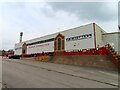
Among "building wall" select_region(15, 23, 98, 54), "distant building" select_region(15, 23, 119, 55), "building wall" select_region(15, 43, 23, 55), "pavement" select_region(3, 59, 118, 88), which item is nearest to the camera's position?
"pavement" select_region(3, 59, 118, 88)

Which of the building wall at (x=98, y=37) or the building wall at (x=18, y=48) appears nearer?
the building wall at (x=98, y=37)

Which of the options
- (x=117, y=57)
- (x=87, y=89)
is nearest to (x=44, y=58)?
(x=117, y=57)

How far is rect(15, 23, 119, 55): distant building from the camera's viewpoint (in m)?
→ 29.7

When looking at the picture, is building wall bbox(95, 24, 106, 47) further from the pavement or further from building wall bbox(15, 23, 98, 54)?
the pavement

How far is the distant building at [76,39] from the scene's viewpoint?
2969cm

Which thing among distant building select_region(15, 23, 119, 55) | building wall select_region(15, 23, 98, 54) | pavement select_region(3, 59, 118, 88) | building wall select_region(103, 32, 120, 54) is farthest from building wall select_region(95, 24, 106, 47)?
pavement select_region(3, 59, 118, 88)

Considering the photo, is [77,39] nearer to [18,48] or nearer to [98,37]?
[98,37]

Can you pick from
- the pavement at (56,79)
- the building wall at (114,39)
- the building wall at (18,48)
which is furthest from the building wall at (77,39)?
the building wall at (18,48)

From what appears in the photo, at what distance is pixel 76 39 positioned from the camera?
1284 inches

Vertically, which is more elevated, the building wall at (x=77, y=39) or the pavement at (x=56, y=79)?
the building wall at (x=77, y=39)

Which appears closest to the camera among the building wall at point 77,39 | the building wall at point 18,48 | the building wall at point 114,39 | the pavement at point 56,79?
the pavement at point 56,79

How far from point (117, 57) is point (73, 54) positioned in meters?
7.88

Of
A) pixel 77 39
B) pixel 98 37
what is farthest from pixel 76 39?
pixel 98 37

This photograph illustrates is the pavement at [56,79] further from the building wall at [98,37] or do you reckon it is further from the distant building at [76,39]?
the building wall at [98,37]
